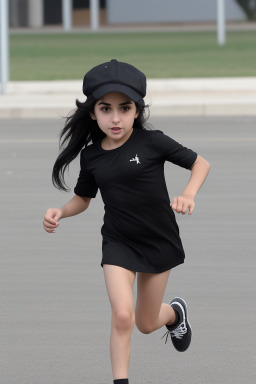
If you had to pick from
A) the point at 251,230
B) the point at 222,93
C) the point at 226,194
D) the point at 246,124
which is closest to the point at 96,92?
the point at 251,230

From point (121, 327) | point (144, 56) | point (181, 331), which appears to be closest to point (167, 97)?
point (144, 56)

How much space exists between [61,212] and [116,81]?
2.15 ft

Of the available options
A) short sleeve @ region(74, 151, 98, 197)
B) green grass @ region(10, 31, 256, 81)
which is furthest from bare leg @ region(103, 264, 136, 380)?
green grass @ region(10, 31, 256, 81)

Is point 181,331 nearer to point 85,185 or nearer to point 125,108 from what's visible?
point 85,185

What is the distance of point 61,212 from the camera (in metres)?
5.26

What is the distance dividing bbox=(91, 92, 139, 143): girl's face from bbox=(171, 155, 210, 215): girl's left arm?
0.34 m

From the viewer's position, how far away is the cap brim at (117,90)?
4.94 m

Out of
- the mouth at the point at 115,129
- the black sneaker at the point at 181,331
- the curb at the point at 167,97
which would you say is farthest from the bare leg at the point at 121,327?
the curb at the point at 167,97

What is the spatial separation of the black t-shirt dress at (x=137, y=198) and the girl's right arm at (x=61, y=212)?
19 centimetres

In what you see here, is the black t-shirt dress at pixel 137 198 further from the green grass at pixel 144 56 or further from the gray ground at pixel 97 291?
the green grass at pixel 144 56

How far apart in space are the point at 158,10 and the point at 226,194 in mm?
53571

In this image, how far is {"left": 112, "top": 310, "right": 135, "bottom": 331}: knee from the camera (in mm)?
4883

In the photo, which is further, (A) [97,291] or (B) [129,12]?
(B) [129,12]

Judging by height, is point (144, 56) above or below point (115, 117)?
below
